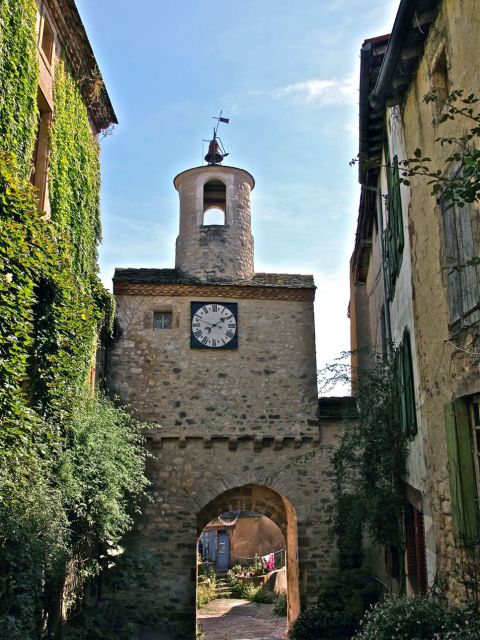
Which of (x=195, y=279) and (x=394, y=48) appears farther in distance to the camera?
(x=195, y=279)

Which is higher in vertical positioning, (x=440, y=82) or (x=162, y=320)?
(x=440, y=82)

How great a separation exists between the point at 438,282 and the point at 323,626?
9508 mm

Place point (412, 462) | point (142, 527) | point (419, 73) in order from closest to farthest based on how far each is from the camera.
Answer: point (419, 73) < point (412, 462) < point (142, 527)

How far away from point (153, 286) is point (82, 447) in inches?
238

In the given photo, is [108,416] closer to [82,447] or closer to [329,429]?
[82,447]

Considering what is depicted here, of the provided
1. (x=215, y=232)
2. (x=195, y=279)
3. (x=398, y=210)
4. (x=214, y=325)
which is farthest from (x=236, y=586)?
(x=398, y=210)

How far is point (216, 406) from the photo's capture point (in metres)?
14.6

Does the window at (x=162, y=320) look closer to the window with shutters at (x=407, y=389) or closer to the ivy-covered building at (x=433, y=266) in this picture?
the ivy-covered building at (x=433, y=266)

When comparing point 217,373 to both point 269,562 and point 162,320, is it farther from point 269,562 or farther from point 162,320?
point 269,562

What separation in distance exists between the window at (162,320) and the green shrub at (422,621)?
31.5 ft

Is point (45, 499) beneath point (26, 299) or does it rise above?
beneath

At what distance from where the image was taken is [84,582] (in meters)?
10.9

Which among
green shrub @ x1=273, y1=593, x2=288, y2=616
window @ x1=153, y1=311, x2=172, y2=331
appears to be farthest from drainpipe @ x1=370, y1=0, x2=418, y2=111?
green shrub @ x1=273, y1=593, x2=288, y2=616

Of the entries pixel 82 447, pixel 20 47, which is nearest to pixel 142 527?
pixel 82 447
